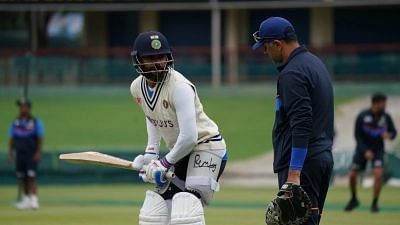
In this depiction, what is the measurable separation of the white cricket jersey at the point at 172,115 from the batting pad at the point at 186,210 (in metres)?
0.30

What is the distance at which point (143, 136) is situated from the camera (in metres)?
35.8

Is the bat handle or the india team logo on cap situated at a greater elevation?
the india team logo on cap

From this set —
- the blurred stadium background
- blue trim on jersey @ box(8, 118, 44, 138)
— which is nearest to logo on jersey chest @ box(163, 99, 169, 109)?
blue trim on jersey @ box(8, 118, 44, 138)

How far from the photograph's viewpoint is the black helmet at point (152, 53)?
9203 mm

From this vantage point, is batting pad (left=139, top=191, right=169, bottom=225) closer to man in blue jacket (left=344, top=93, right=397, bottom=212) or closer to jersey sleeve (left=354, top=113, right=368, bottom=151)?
man in blue jacket (left=344, top=93, right=397, bottom=212)

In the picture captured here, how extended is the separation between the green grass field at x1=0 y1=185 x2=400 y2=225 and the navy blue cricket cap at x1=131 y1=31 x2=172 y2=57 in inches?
308

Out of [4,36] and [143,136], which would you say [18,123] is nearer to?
[143,136]

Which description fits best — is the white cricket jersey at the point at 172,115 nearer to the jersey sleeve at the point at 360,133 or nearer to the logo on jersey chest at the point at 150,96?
the logo on jersey chest at the point at 150,96

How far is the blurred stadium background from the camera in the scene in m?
29.6

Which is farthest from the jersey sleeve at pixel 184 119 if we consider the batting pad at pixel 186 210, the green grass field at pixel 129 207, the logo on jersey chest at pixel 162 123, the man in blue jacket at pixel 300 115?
the green grass field at pixel 129 207

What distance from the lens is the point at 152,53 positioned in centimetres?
919

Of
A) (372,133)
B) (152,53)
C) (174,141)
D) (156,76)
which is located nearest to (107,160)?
(174,141)

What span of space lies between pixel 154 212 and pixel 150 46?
129cm

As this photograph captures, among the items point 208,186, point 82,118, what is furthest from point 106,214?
point 82,118
